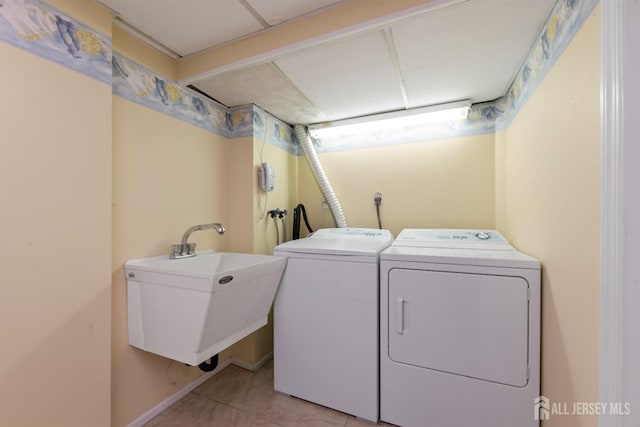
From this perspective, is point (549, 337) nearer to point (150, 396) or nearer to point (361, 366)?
point (361, 366)

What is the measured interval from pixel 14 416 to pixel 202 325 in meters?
0.70

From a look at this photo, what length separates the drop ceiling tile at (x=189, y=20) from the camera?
46.2 inches

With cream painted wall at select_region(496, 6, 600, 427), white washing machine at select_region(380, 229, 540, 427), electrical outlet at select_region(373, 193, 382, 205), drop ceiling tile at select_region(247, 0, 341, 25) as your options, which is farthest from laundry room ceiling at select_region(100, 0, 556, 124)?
white washing machine at select_region(380, 229, 540, 427)

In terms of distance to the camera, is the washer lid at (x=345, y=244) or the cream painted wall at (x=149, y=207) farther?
the washer lid at (x=345, y=244)

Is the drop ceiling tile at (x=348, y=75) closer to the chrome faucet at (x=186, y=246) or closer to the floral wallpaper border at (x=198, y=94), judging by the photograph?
the floral wallpaper border at (x=198, y=94)

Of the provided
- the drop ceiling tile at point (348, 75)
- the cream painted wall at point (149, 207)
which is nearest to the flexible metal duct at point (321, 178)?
the drop ceiling tile at point (348, 75)

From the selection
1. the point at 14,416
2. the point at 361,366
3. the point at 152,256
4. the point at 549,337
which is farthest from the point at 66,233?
the point at 549,337

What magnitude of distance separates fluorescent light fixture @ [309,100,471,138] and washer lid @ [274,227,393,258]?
96 cm

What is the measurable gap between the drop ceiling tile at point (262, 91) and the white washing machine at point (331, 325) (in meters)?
1.16

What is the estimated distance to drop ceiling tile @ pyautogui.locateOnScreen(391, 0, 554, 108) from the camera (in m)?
1.10

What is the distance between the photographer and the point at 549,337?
1131mm

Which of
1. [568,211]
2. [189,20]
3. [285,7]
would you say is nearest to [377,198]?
[568,211]

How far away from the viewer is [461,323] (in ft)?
4.32

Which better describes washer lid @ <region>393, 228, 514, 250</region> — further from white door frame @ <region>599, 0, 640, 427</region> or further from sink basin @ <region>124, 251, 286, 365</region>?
sink basin @ <region>124, 251, 286, 365</region>
